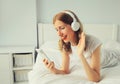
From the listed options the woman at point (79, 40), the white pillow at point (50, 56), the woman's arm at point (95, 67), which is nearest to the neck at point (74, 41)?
the woman at point (79, 40)

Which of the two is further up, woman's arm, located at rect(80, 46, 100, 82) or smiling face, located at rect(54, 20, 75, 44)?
smiling face, located at rect(54, 20, 75, 44)

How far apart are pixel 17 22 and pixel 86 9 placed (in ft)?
2.98

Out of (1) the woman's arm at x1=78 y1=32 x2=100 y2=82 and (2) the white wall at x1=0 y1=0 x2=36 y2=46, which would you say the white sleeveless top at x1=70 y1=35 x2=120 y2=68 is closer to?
(1) the woman's arm at x1=78 y1=32 x2=100 y2=82

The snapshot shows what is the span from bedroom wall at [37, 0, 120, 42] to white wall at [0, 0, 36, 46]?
15cm

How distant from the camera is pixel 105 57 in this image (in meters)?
1.67

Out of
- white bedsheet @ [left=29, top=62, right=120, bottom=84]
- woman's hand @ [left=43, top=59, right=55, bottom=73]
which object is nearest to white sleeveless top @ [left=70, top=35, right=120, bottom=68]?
white bedsheet @ [left=29, top=62, right=120, bottom=84]

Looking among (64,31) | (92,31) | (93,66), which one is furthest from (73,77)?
(92,31)

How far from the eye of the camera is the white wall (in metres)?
2.45

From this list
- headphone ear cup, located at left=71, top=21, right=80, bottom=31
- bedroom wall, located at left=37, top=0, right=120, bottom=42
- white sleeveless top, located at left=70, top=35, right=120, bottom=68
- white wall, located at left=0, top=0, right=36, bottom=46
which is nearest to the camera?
headphone ear cup, located at left=71, top=21, right=80, bottom=31

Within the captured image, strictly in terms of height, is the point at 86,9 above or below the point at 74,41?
above

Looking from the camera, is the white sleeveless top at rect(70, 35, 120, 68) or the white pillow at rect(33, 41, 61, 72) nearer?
the white sleeveless top at rect(70, 35, 120, 68)

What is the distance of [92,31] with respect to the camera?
2584 mm

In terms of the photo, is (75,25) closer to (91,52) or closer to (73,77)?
(91,52)

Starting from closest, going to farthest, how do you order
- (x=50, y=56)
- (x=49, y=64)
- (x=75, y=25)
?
(x=75, y=25) → (x=49, y=64) → (x=50, y=56)
